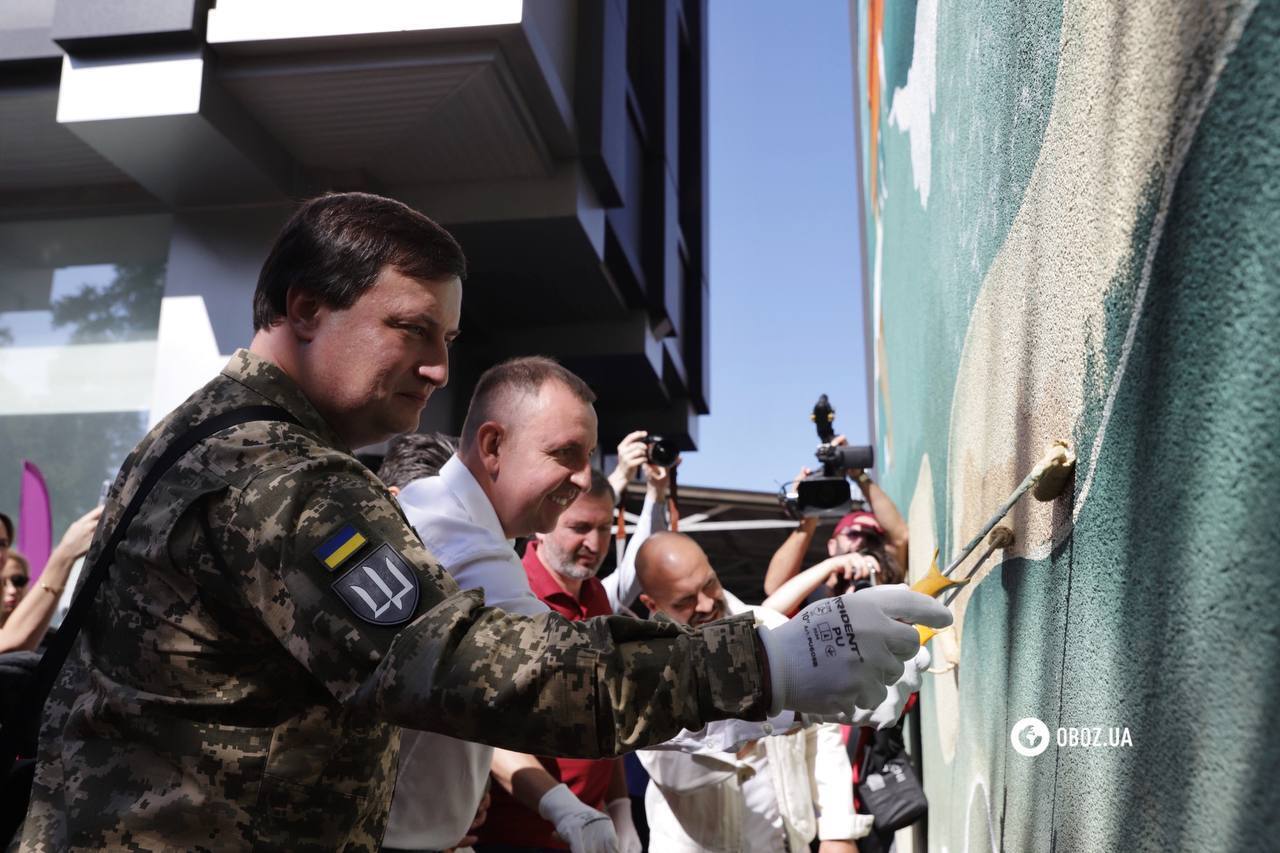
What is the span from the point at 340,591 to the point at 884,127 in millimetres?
4557

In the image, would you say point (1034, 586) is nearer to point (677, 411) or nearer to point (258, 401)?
point (258, 401)

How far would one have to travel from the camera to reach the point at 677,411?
12.6 metres

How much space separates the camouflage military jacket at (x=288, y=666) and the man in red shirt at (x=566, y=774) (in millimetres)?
1068

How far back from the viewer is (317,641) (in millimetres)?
1260

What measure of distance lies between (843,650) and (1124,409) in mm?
408

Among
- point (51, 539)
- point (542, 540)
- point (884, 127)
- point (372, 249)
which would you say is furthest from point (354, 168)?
point (372, 249)

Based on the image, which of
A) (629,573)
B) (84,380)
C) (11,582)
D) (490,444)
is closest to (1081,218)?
(490,444)

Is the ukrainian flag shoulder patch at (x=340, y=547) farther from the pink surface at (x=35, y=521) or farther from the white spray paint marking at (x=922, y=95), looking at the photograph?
the pink surface at (x=35, y=521)

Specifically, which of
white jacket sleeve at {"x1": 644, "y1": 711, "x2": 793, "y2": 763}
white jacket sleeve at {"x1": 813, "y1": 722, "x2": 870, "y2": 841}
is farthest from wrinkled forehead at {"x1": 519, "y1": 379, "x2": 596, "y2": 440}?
white jacket sleeve at {"x1": 813, "y1": 722, "x2": 870, "y2": 841}

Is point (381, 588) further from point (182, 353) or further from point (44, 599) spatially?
point (182, 353)

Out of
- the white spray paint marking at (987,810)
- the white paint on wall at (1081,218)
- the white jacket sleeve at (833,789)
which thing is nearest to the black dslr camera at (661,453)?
the white jacket sleeve at (833,789)

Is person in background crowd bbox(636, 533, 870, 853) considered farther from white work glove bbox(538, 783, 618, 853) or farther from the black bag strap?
the black bag strap

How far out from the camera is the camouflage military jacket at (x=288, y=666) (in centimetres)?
122

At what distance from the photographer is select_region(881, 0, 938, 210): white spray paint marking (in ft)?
10.2
